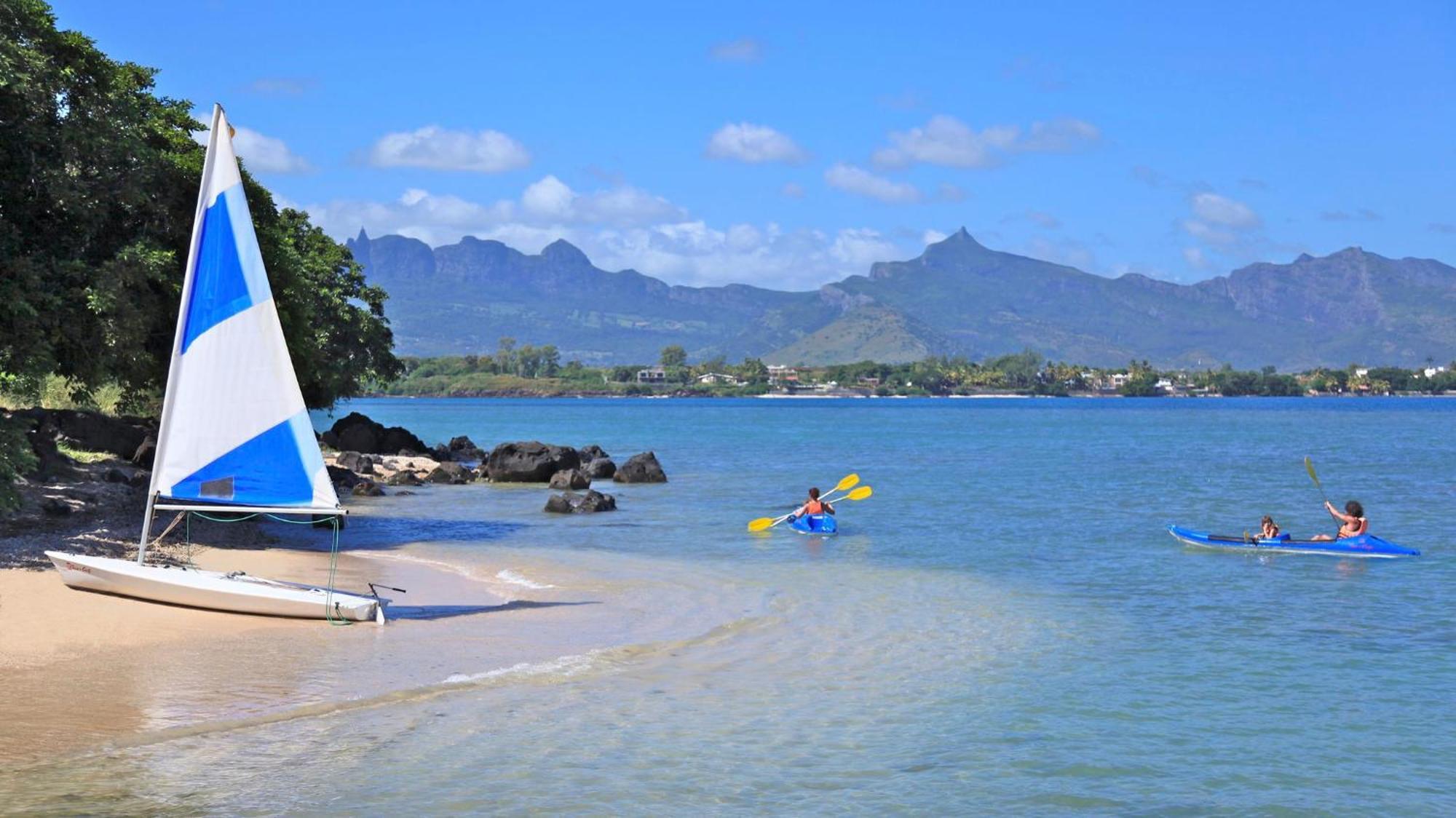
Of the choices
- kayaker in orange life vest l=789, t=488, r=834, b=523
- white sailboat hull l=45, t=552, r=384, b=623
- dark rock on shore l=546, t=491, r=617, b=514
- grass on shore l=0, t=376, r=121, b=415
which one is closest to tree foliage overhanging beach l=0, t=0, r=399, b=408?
grass on shore l=0, t=376, r=121, b=415

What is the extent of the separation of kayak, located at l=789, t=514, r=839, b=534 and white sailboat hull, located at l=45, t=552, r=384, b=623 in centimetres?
1891

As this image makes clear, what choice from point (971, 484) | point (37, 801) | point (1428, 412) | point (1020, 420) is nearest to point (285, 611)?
point (37, 801)

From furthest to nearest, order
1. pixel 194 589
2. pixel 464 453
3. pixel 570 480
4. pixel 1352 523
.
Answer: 1. pixel 464 453
2. pixel 570 480
3. pixel 1352 523
4. pixel 194 589

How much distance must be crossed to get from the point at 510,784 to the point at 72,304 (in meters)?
16.8

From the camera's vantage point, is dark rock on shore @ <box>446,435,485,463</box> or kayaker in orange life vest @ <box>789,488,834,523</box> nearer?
kayaker in orange life vest @ <box>789,488,834,523</box>

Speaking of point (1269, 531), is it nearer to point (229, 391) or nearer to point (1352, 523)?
point (1352, 523)

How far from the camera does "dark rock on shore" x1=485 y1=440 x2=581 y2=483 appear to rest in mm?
53812

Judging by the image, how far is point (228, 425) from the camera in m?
19.2

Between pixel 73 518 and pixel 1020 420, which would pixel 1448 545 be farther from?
pixel 1020 420

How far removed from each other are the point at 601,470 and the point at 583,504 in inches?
647

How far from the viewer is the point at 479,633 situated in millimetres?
19531

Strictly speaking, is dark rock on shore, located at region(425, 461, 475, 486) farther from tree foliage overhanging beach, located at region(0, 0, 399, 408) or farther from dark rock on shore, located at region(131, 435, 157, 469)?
tree foliage overhanging beach, located at region(0, 0, 399, 408)

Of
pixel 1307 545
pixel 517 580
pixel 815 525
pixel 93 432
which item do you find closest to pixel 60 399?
pixel 93 432

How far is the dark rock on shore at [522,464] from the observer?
53.8 m
